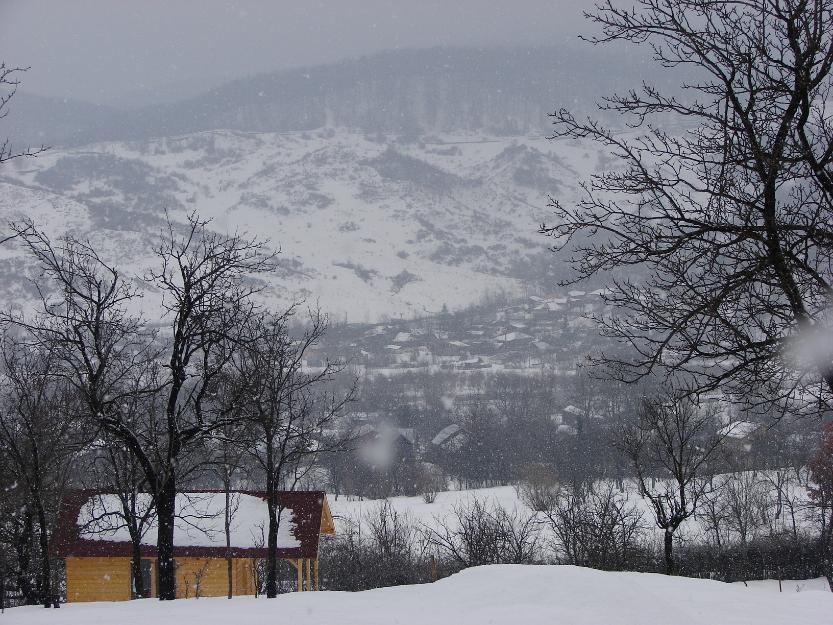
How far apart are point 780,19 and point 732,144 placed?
141 cm

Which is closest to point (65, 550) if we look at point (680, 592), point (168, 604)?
point (168, 604)

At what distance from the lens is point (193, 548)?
24625mm

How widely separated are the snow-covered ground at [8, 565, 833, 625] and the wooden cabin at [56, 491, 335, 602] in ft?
38.8

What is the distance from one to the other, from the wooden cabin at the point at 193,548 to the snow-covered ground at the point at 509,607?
11.8 metres

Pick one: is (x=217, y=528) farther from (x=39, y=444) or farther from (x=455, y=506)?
(x=455, y=506)

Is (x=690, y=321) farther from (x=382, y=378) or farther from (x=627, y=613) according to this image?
(x=382, y=378)

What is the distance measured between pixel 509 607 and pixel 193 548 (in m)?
17.2

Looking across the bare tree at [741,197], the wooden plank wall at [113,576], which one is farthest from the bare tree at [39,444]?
the bare tree at [741,197]

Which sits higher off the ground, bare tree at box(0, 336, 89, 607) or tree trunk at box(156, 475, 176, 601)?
bare tree at box(0, 336, 89, 607)

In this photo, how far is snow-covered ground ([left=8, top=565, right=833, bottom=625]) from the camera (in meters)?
9.48

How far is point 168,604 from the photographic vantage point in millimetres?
12789

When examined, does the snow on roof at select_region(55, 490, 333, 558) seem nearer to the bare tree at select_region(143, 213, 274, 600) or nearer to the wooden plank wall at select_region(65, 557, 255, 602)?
the wooden plank wall at select_region(65, 557, 255, 602)

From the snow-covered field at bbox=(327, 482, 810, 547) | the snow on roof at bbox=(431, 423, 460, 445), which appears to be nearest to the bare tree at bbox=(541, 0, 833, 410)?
the snow-covered field at bbox=(327, 482, 810, 547)

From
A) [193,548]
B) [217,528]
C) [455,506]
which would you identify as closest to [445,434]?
[455,506]
